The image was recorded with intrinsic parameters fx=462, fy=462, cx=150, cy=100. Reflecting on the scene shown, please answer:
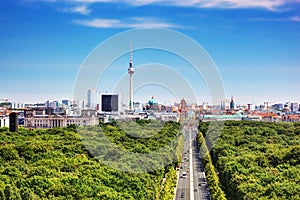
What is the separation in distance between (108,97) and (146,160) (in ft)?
245

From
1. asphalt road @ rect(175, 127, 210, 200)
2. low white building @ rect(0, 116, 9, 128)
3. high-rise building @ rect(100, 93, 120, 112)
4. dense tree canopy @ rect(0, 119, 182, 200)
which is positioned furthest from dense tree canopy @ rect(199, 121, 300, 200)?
high-rise building @ rect(100, 93, 120, 112)

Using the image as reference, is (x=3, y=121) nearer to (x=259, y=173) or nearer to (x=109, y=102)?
(x=109, y=102)

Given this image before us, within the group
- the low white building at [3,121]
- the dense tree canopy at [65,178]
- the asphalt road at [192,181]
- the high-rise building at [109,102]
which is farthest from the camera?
the high-rise building at [109,102]

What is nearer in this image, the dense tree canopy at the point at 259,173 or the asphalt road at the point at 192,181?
the dense tree canopy at the point at 259,173

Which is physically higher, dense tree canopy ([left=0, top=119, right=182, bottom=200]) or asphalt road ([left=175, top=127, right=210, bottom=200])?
dense tree canopy ([left=0, top=119, right=182, bottom=200])

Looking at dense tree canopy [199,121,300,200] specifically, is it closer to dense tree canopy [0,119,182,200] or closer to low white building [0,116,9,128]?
dense tree canopy [0,119,182,200]

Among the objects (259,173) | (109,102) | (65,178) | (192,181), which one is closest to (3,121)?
(192,181)

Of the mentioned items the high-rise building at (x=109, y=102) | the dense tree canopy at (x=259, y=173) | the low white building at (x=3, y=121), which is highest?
the high-rise building at (x=109, y=102)

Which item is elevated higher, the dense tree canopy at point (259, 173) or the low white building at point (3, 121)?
the low white building at point (3, 121)

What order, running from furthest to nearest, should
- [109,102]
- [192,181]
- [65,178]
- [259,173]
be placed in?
1. [109,102]
2. [192,181]
3. [259,173]
4. [65,178]

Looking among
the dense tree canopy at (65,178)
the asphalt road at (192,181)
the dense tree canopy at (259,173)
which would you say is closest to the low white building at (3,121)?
the asphalt road at (192,181)

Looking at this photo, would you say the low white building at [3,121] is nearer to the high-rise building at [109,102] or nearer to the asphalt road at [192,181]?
the asphalt road at [192,181]

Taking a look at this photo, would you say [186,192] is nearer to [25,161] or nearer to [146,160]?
[146,160]

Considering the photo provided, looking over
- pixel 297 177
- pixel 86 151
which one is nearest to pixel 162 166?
pixel 86 151
